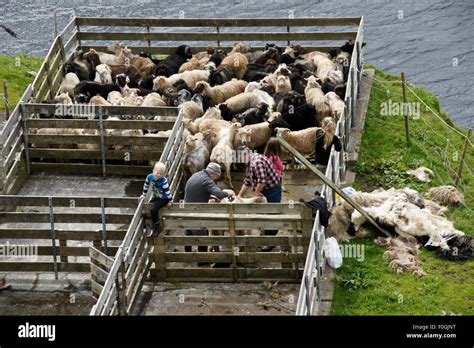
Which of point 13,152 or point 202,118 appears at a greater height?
point 202,118

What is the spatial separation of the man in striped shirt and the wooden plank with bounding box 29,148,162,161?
426 centimetres

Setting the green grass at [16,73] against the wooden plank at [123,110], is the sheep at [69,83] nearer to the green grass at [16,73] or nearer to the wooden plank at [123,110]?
the green grass at [16,73]

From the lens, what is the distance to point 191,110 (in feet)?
86.6

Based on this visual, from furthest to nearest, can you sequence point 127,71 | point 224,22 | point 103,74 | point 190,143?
point 224,22 < point 127,71 < point 103,74 < point 190,143

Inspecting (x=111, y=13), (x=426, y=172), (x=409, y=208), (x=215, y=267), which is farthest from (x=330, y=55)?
(x=111, y=13)

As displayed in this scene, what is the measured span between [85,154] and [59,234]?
16.8ft

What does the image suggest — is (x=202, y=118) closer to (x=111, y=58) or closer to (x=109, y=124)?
(x=109, y=124)

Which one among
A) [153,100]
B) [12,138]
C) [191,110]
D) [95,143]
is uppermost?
[153,100]

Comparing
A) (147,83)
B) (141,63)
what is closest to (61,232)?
(147,83)

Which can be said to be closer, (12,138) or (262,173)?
(262,173)

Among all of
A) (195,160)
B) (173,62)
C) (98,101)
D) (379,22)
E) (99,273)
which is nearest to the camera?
(99,273)

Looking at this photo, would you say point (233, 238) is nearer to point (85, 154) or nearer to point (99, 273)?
point (99, 273)
